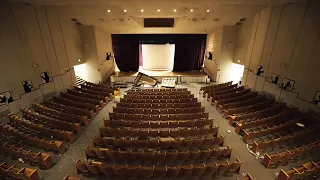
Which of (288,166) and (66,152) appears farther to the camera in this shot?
(66,152)

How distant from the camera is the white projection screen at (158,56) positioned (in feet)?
52.8

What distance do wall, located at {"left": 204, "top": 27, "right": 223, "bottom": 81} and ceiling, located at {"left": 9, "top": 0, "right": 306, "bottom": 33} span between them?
69 cm

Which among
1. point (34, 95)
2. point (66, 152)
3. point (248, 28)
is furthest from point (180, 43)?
point (66, 152)

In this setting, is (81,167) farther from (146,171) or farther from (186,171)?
(186,171)

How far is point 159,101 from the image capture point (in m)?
8.99

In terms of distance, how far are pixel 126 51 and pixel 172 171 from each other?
547 inches

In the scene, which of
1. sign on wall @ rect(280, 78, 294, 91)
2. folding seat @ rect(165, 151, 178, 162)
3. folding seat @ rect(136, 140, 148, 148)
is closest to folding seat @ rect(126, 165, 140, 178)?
folding seat @ rect(165, 151, 178, 162)

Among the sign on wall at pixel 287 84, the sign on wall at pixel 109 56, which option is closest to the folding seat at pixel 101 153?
the sign on wall at pixel 287 84

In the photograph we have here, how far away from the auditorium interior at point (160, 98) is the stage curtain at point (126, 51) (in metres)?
0.33

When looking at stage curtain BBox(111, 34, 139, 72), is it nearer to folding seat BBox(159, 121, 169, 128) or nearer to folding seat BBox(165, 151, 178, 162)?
folding seat BBox(159, 121, 169, 128)

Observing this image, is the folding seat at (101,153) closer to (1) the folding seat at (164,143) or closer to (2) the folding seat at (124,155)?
(2) the folding seat at (124,155)

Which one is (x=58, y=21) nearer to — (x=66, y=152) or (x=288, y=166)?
(x=66, y=152)

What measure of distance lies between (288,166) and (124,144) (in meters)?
5.40

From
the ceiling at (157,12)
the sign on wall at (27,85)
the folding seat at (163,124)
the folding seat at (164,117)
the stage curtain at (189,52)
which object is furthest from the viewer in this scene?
the stage curtain at (189,52)
